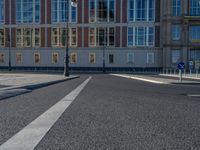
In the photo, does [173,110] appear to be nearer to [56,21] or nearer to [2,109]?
[2,109]

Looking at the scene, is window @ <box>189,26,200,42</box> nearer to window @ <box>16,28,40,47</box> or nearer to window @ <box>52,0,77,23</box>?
window @ <box>52,0,77,23</box>

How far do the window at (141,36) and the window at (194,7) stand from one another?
28.7ft

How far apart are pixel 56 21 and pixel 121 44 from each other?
601 inches

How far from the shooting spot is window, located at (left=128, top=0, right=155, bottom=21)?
188ft

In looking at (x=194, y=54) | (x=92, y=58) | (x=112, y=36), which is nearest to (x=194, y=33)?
(x=194, y=54)

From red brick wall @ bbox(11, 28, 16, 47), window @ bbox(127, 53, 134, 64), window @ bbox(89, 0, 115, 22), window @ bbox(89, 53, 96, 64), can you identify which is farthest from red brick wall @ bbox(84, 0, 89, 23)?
red brick wall @ bbox(11, 28, 16, 47)

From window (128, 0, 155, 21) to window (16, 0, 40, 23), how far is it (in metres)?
20.7

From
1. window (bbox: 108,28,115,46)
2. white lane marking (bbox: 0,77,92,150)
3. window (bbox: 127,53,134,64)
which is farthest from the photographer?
window (bbox: 108,28,115,46)

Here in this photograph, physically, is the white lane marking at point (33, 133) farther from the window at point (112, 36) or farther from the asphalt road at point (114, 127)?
the window at point (112, 36)

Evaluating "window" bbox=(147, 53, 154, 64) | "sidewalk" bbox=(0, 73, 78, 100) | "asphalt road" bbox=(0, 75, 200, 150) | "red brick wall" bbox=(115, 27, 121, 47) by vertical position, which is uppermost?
"red brick wall" bbox=(115, 27, 121, 47)

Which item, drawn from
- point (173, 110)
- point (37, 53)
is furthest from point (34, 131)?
point (37, 53)

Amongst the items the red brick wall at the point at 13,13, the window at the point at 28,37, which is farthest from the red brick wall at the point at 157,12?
the red brick wall at the point at 13,13

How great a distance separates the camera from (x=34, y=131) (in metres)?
5.61

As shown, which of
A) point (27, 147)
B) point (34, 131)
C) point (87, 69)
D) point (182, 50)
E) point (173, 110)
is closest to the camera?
point (27, 147)
